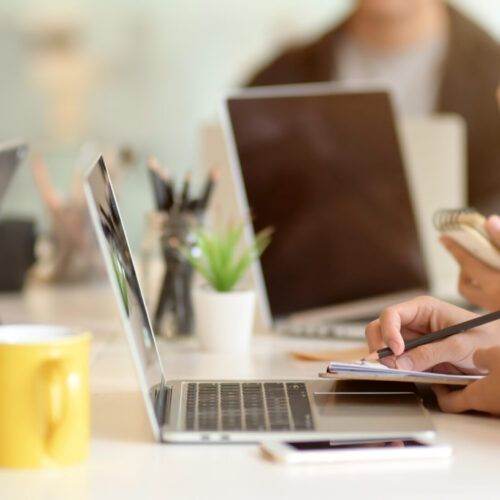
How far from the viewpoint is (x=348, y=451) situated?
70cm

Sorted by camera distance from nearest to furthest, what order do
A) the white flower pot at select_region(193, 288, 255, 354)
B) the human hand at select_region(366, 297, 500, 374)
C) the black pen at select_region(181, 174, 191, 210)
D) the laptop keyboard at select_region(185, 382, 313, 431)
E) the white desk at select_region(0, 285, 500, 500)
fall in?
1. the white desk at select_region(0, 285, 500, 500)
2. the laptop keyboard at select_region(185, 382, 313, 431)
3. the human hand at select_region(366, 297, 500, 374)
4. the white flower pot at select_region(193, 288, 255, 354)
5. the black pen at select_region(181, 174, 191, 210)

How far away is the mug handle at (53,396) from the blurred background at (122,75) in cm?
306

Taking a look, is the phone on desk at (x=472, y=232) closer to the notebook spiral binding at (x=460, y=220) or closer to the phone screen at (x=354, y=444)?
the notebook spiral binding at (x=460, y=220)

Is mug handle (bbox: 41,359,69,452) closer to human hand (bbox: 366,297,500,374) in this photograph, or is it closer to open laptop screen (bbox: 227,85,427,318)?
human hand (bbox: 366,297,500,374)

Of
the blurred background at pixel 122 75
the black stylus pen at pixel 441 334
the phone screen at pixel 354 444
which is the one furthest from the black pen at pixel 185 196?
the blurred background at pixel 122 75

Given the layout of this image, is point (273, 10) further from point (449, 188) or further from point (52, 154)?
point (449, 188)

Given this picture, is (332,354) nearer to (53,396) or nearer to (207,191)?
(207,191)

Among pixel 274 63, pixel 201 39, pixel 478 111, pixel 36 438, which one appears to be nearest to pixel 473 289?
pixel 36 438

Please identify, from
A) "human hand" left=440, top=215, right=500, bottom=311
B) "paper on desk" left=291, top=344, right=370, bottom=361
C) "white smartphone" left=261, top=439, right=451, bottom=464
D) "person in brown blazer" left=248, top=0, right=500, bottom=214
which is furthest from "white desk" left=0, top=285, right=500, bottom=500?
"person in brown blazer" left=248, top=0, right=500, bottom=214

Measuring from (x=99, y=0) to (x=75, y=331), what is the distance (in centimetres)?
329

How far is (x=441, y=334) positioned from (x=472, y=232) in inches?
11.6

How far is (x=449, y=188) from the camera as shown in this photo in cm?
177

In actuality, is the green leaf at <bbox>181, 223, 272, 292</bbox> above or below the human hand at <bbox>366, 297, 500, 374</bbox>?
above

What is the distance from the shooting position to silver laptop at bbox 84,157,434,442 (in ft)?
2.33
